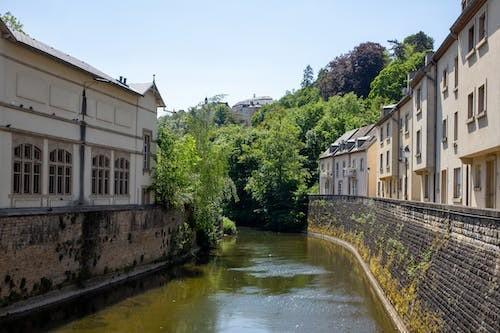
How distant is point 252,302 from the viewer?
21.8m

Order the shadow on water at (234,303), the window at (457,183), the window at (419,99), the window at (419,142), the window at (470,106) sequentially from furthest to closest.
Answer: the window at (419,142) → the window at (419,99) → the window at (457,183) → the window at (470,106) → the shadow on water at (234,303)

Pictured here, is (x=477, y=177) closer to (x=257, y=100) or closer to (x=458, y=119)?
(x=458, y=119)

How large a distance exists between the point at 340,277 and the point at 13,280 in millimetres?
15721

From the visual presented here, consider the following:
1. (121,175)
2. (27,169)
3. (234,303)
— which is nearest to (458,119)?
(234,303)

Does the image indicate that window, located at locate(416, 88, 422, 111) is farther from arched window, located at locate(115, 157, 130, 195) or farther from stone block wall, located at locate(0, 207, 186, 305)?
arched window, located at locate(115, 157, 130, 195)

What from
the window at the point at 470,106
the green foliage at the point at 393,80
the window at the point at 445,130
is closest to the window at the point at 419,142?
the window at the point at 445,130

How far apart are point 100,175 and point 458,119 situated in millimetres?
14810

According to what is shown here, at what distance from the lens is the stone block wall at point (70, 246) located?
682 inches

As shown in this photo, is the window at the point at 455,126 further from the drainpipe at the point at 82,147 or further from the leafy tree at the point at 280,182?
the leafy tree at the point at 280,182

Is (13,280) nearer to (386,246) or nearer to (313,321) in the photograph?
(313,321)

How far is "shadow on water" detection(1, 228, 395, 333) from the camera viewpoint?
17641 mm

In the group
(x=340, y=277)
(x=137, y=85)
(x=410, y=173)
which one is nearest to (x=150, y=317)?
(x=340, y=277)

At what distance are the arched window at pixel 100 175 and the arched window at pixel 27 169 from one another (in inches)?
160

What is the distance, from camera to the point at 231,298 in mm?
22422
